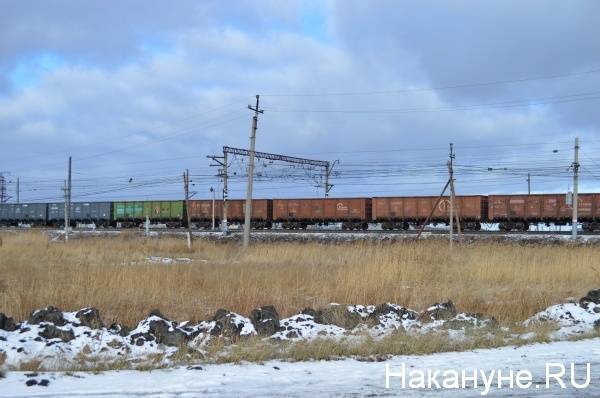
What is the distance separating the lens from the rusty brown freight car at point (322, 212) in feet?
176

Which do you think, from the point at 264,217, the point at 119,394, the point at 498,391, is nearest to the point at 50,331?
the point at 119,394

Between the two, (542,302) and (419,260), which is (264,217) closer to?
(419,260)

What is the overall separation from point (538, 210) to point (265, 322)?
42891 millimetres

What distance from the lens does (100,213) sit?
7200 cm

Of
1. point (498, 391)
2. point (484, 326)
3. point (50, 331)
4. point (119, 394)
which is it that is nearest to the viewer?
point (119, 394)

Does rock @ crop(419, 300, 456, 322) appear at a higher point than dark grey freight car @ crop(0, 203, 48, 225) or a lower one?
lower

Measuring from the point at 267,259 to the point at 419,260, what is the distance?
6437 millimetres

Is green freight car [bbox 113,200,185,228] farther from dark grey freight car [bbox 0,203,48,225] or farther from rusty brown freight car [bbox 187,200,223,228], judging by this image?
dark grey freight car [bbox 0,203,48,225]

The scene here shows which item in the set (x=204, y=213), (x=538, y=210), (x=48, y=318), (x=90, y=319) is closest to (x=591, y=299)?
(x=90, y=319)

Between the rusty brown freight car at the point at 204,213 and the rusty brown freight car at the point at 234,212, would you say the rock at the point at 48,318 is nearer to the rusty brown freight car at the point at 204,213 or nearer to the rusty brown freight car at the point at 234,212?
the rusty brown freight car at the point at 234,212

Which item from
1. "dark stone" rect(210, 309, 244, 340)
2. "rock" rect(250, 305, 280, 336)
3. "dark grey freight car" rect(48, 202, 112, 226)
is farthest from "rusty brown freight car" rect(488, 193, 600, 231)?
"dark grey freight car" rect(48, 202, 112, 226)

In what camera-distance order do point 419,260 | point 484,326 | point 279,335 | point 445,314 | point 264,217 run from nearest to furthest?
1. point 279,335
2. point 484,326
3. point 445,314
4. point 419,260
5. point 264,217

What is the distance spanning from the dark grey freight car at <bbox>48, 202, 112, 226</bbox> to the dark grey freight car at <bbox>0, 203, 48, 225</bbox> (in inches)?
61.1

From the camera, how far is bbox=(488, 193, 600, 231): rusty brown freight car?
43656 mm
